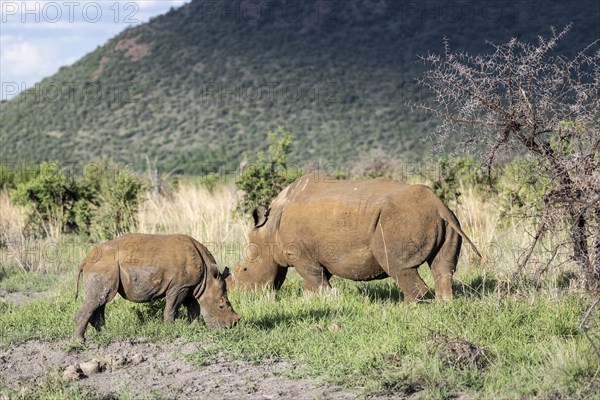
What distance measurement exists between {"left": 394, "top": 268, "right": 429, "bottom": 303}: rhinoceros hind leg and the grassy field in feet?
0.57

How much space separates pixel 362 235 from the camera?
9.09m

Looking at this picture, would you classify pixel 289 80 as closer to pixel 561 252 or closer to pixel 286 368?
pixel 561 252

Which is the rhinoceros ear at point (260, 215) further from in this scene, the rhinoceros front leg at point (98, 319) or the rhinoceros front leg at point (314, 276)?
the rhinoceros front leg at point (98, 319)

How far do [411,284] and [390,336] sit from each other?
4.75ft

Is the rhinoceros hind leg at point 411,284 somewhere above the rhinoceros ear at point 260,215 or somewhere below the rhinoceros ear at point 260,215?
below

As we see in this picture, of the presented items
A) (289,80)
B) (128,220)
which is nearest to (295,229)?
(128,220)

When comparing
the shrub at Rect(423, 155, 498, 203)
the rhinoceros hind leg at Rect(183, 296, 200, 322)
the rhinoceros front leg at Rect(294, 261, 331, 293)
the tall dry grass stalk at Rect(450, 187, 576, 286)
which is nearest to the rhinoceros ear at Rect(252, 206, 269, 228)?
the rhinoceros front leg at Rect(294, 261, 331, 293)

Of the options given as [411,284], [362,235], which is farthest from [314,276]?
[411,284]

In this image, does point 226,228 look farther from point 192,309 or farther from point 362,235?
point 192,309

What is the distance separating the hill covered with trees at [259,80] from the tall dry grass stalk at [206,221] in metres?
22.1

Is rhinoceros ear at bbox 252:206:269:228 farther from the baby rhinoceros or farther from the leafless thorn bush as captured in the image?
the leafless thorn bush

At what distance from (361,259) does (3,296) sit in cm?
509

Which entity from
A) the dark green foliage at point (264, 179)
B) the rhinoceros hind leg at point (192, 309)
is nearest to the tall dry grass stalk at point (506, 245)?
the rhinoceros hind leg at point (192, 309)

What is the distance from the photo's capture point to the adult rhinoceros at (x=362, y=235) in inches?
351
